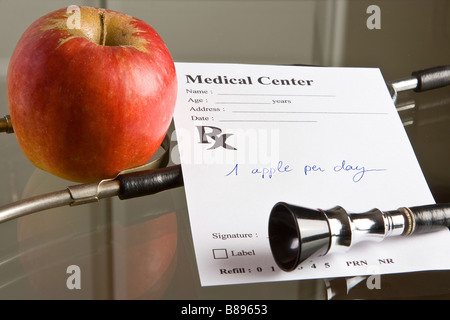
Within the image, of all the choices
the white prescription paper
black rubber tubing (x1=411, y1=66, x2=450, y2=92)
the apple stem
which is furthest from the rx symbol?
black rubber tubing (x1=411, y1=66, x2=450, y2=92)

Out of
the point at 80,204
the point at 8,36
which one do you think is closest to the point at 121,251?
the point at 80,204

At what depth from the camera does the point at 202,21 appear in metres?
1.20

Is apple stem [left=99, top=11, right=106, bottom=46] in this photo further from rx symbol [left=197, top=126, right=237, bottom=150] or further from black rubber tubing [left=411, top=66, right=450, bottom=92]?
black rubber tubing [left=411, top=66, right=450, bottom=92]

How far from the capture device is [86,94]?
65 centimetres

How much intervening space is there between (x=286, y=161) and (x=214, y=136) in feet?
0.28

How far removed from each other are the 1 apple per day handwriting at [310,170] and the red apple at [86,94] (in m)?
0.11

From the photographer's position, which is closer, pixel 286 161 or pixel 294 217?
pixel 294 217

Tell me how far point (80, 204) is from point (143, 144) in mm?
90

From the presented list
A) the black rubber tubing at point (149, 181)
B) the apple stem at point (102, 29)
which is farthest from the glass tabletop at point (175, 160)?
the apple stem at point (102, 29)

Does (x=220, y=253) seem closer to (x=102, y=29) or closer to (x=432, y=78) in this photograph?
(x=102, y=29)

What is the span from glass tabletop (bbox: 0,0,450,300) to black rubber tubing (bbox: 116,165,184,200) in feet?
0.04

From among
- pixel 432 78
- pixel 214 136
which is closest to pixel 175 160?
pixel 214 136
